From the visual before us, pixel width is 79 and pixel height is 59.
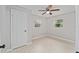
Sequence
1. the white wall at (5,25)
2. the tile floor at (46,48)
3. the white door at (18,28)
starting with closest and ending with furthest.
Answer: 1. the white wall at (5,25)
2. the tile floor at (46,48)
3. the white door at (18,28)

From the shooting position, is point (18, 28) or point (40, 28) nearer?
point (18, 28)

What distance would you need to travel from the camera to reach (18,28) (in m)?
4.15

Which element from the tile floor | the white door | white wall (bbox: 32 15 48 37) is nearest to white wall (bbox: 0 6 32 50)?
the white door

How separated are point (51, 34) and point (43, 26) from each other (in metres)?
1.08

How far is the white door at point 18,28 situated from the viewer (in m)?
3.85

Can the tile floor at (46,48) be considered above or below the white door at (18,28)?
below

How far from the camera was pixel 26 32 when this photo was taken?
462cm

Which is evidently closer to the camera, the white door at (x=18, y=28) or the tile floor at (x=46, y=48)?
the tile floor at (x=46, y=48)

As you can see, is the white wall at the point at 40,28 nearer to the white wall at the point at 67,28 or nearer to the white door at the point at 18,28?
the white wall at the point at 67,28

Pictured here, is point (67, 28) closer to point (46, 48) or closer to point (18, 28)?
point (46, 48)

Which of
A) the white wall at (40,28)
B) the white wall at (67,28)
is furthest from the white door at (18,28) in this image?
the white wall at (67,28)

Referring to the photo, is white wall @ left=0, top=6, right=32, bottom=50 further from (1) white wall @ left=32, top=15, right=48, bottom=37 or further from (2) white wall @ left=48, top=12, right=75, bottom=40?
(2) white wall @ left=48, top=12, right=75, bottom=40

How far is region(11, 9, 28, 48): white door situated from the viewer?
152 inches

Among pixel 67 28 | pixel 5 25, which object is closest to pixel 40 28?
pixel 67 28
